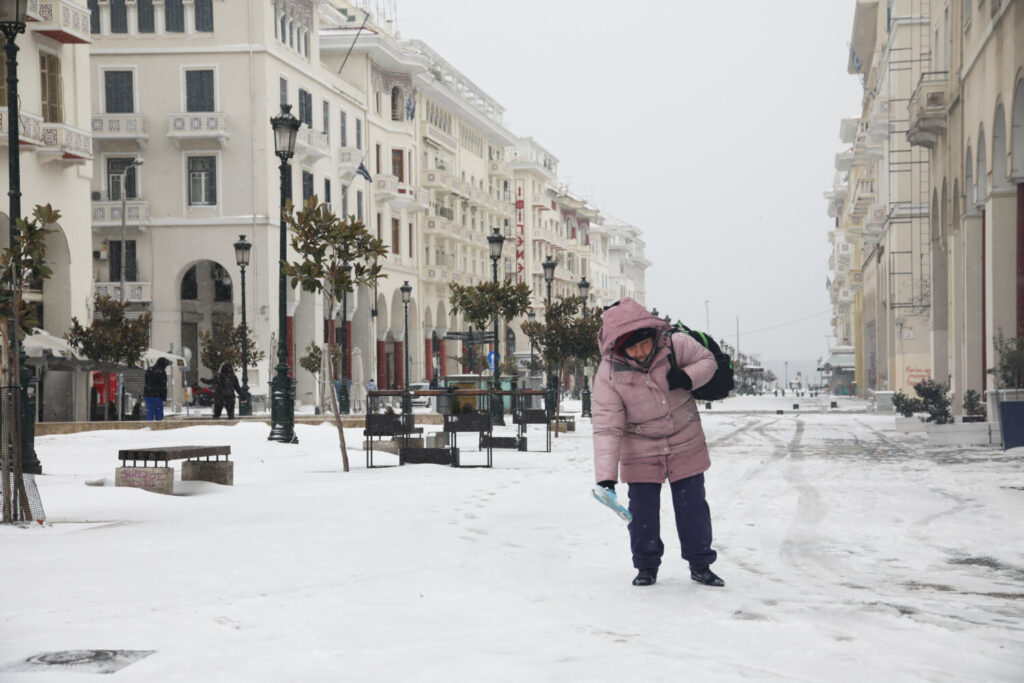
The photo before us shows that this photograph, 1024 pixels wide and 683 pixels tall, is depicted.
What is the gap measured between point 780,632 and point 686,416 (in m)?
1.77

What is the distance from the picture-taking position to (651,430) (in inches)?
287

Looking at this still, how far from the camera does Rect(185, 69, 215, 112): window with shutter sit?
4691cm

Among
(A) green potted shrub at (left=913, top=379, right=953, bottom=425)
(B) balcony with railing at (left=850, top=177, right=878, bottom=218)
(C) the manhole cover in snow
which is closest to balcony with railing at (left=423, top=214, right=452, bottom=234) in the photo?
(B) balcony with railing at (left=850, top=177, right=878, bottom=218)

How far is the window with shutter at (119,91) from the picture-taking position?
4681 cm

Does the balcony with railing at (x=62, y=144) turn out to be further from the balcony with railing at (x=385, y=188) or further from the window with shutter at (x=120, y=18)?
the balcony with railing at (x=385, y=188)

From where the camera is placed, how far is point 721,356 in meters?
7.42

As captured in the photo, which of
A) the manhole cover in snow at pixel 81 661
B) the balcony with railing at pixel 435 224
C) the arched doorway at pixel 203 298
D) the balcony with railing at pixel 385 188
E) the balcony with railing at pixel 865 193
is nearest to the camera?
the manhole cover in snow at pixel 81 661

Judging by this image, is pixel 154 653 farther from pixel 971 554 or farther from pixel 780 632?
pixel 971 554

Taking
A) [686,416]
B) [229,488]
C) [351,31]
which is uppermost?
[351,31]

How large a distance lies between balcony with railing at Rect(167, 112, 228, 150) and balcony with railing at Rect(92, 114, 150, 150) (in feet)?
3.33

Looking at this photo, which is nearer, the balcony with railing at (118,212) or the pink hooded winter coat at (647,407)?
the pink hooded winter coat at (647,407)

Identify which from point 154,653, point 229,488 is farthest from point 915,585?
point 229,488

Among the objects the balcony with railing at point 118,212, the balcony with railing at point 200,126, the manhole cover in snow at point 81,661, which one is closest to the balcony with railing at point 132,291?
the balcony with railing at point 118,212

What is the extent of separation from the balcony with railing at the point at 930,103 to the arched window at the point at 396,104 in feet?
124
